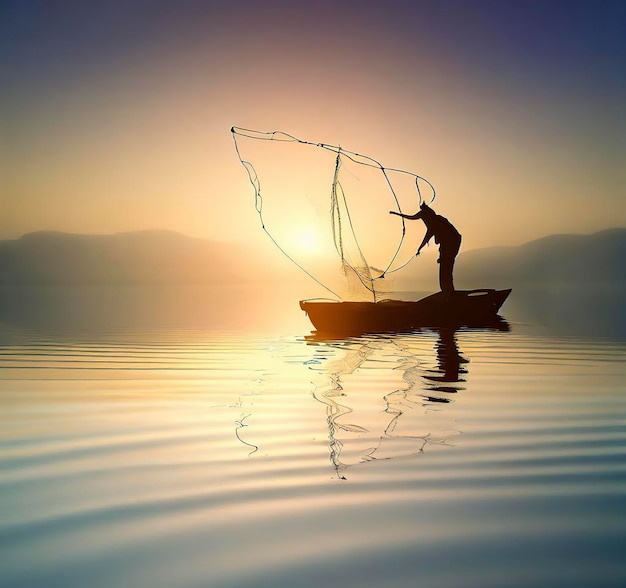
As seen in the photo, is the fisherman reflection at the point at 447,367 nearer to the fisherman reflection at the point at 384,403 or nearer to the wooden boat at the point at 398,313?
the fisherman reflection at the point at 384,403

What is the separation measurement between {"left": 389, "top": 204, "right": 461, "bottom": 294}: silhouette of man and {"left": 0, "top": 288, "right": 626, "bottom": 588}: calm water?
41.2ft

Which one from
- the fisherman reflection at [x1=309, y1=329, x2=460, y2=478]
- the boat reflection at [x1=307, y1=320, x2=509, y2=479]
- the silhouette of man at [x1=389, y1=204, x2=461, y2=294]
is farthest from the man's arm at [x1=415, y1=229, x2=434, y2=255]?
the fisherman reflection at [x1=309, y1=329, x2=460, y2=478]

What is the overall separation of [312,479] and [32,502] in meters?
2.51

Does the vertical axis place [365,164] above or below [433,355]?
above

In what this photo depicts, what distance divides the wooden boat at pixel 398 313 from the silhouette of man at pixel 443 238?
0.84 metres

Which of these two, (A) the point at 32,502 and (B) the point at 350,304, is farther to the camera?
(B) the point at 350,304

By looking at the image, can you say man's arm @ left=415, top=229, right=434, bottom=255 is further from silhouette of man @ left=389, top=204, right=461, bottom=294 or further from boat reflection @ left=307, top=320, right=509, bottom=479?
boat reflection @ left=307, top=320, right=509, bottom=479

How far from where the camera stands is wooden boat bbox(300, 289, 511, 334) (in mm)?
25922

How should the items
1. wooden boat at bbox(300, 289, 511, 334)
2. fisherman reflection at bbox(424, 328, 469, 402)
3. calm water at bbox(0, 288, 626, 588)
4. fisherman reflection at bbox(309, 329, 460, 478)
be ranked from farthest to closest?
1. wooden boat at bbox(300, 289, 511, 334)
2. fisherman reflection at bbox(424, 328, 469, 402)
3. fisherman reflection at bbox(309, 329, 460, 478)
4. calm water at bbox(0, 288, 626, 588)

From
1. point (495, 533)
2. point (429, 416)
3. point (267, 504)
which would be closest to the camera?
point (495, 533)

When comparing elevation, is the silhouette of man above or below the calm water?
above

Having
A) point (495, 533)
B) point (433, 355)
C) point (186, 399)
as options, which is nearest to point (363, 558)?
point (495, 533)

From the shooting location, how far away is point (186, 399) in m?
11.1

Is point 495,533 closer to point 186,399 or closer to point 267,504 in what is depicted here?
point 267,504
